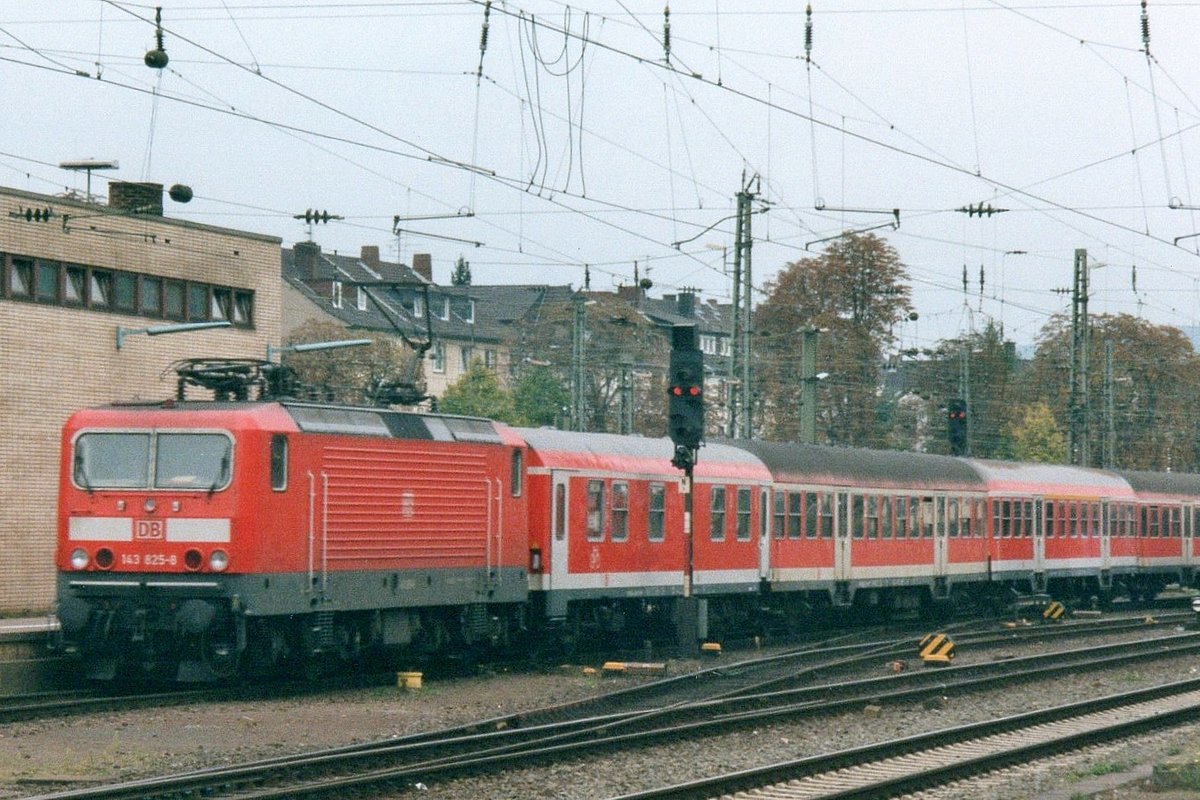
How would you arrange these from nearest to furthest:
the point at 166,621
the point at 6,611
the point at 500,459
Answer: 1. the point at 166,621
2. the point at 500,459
3. the point at 6,611

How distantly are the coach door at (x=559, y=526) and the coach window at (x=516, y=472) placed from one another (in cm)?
82

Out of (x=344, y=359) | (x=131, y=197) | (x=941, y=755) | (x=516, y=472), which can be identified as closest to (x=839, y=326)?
(x=344, y=359)

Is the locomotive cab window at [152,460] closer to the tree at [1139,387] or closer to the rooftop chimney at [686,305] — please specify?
the tree at [1139,387]

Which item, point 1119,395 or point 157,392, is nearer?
point 157,392

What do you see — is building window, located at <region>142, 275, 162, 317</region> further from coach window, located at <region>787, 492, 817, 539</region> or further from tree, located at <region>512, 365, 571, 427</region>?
tree, located at <region>512, 365, 571, 427</region>

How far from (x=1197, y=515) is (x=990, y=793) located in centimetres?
3937

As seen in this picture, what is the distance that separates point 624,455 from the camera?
27922 mm

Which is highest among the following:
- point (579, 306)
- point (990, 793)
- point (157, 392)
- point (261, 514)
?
point (579, 306)

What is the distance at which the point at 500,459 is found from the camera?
24.6 metres

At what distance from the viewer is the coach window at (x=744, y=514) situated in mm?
30766

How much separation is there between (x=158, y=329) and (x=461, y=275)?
8259 centimetres

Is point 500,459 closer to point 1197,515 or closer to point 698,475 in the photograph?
point 698,475

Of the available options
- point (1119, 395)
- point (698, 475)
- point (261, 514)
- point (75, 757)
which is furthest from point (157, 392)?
point (1119, 395)

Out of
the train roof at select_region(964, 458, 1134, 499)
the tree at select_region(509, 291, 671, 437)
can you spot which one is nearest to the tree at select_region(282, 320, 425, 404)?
the tree at select_region(509, 291, 671, 437)
